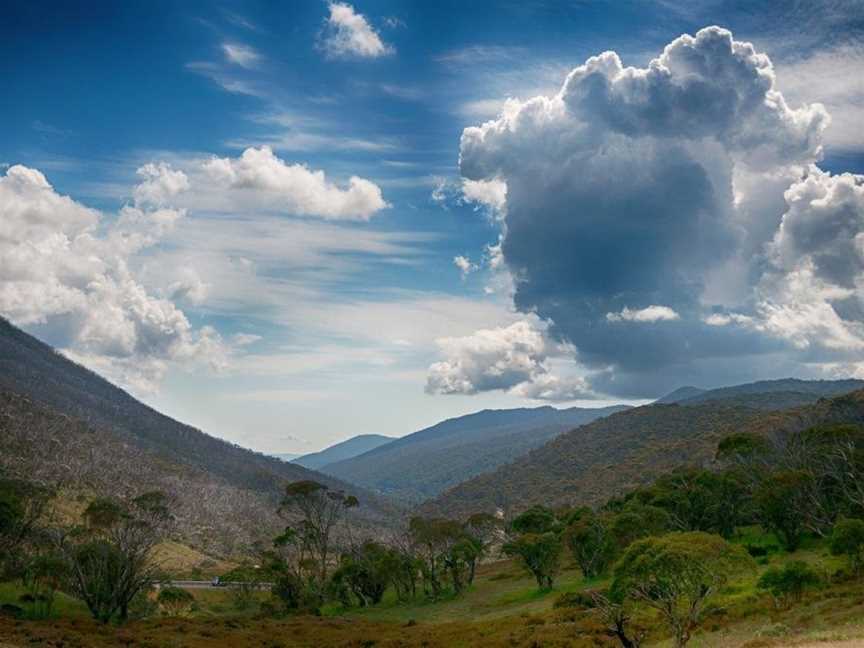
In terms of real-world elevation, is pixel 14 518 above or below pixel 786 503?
above

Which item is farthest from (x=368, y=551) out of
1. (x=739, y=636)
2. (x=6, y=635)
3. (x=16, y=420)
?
(x=16, y=420)

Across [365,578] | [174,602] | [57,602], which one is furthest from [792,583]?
[57,602]

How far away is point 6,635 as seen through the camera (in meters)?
43.8

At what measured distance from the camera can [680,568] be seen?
34.4 m

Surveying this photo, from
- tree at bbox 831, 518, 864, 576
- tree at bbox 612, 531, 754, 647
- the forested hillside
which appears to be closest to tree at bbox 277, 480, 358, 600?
the forested hillside

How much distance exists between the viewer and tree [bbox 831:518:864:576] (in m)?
47.1

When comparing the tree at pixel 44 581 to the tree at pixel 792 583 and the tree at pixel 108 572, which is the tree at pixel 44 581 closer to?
the tree at pixel 108 572

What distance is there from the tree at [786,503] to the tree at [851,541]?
17.2 meters

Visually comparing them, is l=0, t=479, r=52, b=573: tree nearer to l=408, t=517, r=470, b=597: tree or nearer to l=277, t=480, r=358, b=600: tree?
l=277, t=480, r=358, b=600: tree

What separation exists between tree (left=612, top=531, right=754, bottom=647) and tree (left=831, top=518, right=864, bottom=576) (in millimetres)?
16077

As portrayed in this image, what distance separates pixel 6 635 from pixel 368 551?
55.7m

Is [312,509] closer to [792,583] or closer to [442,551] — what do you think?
[442,551]

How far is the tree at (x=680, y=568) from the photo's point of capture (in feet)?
113

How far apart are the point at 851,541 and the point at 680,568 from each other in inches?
822
